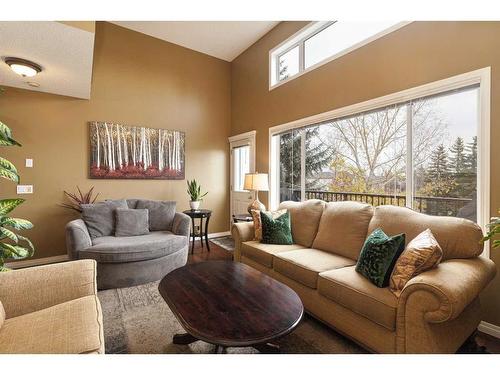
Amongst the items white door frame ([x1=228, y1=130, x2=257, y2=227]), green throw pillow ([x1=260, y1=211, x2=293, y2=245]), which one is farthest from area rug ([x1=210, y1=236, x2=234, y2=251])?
green throw pillow ([x1=260, y1=211, x2=293, y2=245])

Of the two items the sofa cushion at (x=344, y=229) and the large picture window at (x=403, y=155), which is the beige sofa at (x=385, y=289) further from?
the large picture window at (x=403, y=155)

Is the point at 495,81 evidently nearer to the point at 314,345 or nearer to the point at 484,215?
the point at 484,215

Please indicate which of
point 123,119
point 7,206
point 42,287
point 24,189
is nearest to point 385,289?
point 42,287

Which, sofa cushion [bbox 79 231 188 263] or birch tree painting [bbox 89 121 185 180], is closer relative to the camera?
sofa cushion [bbox 79 231 188 263]

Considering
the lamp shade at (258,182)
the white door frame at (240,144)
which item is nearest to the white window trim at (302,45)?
the white door frame at (240,144)

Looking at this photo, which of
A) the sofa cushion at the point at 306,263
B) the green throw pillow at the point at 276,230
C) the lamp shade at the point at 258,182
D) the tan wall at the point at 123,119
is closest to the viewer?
the sofa cushion at the point at 306,263

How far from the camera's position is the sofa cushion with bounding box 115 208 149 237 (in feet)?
10.4

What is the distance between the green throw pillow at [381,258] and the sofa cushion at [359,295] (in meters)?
0.05

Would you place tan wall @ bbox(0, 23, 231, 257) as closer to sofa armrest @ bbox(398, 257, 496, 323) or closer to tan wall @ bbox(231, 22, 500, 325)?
tan wall @ bbox(231, 22, 500, 325)

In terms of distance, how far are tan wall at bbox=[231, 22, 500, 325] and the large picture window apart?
6.9 inches

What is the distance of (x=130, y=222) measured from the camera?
10.6ft

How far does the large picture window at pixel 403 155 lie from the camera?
216cm

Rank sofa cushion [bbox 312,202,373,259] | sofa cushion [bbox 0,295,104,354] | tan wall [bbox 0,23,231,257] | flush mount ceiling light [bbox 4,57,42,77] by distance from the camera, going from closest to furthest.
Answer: sofa cushion [bbox 0,295,104,354], sofa cushion [bbox 312,202,373,259], flush mount ceiling light [bbox 4,57,42,77], tan wall [bbox 0,23,231,257]

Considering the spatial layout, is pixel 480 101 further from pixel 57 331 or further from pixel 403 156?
pixel 57 331
